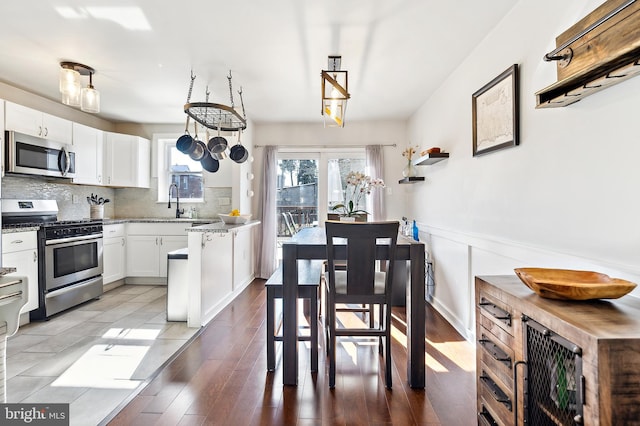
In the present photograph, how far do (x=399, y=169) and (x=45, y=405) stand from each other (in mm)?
4715

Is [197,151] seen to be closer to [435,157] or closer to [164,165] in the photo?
[164,165]

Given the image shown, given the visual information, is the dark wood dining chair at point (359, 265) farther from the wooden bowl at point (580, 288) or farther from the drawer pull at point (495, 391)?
the wooden bowl at point (580, 288)

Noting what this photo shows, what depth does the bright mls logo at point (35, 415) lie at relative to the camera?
1.73m

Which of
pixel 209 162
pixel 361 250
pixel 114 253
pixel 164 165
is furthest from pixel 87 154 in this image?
pixel 361 250

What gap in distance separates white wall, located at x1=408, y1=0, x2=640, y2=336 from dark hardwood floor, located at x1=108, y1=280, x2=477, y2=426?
0.79 metres

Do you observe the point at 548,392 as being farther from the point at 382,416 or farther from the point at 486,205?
the point at 486,205

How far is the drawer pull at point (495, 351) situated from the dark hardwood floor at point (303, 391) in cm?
59

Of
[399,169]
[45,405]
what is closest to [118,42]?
[45,405]

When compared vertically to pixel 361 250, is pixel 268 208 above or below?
above

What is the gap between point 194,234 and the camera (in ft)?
10.2

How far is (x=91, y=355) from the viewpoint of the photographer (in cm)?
255

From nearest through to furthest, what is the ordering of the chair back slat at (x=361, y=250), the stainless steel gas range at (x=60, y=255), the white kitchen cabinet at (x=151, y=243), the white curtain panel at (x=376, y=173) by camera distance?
the chair back slat at (x=361, y=250) → the stainless steel gas range at (x=60, y=255) → the white kitchen cabinet at (x=151, y=243) → the white curtain panel at (x=376, y=173)

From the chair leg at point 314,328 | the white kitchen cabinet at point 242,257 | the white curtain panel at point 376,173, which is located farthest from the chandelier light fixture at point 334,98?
the white curtain panel at point 376,173

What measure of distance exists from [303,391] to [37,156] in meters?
3.74
